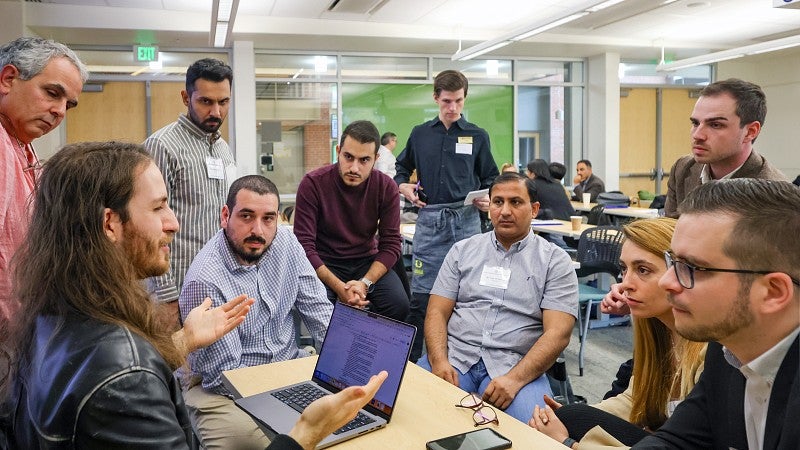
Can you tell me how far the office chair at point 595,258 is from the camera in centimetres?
444

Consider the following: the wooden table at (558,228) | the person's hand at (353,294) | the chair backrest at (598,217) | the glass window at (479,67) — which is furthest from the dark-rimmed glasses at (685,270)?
the glass window at (479,67)

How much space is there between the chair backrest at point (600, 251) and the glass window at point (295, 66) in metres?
5.65

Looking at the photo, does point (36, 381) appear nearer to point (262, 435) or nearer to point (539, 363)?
point (262, 435)

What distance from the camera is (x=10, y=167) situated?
1896 millimetres

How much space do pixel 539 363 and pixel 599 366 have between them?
80.1 inches

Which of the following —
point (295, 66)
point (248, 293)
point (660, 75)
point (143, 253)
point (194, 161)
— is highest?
point (660, 75)

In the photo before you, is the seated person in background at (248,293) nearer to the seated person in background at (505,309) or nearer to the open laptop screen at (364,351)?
the open laptop screen at (364,351)

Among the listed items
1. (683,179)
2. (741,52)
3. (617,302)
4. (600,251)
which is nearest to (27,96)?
(617,302)

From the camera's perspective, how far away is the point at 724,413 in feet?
4.52

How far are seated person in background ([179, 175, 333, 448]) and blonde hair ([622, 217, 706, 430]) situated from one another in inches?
49.3

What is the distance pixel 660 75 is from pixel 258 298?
10444 mm

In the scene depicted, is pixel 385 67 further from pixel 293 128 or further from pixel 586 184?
pixel 586 184

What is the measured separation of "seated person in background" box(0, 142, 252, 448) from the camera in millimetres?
1057

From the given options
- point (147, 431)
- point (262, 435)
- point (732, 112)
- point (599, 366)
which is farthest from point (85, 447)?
point (599, 366)
